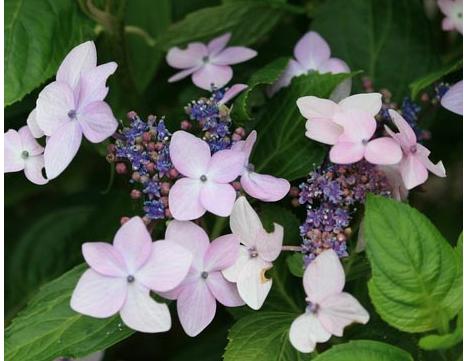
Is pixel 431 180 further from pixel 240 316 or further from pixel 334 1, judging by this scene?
pixel 240 316

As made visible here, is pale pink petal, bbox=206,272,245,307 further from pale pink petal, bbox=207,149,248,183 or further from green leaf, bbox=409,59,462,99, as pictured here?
green leaf, bbox=409,59,462,99

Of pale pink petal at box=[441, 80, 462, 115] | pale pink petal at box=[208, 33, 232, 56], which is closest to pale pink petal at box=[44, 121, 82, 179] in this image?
pale pink petal at box=[208, 33, 232, 56]

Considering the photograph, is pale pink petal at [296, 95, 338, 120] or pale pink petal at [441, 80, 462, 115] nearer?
pale pink petal at [296, 95, 338, 120]

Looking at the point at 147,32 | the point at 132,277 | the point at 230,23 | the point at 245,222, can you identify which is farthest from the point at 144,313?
the point at 147,32

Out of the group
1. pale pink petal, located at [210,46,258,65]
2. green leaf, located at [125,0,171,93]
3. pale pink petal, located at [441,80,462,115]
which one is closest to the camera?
pale pink petal, located at [441,80,462,115]

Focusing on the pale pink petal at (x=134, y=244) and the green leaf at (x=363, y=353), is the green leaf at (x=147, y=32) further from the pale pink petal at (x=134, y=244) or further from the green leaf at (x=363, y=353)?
the green leaf at (x=363, y=353)

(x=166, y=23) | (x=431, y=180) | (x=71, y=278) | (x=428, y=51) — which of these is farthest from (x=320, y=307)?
(x=431, y=180)

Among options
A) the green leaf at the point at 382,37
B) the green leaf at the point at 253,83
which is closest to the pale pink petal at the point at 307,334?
the green leaf at the point at 253,83

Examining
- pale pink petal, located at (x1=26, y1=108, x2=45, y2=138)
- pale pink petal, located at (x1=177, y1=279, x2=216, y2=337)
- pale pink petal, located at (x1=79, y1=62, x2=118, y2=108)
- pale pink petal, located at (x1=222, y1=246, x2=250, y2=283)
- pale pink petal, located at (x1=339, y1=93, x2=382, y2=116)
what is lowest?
pale pink petal, located at (x1=177, y1=279, x2=216, y2=337)
